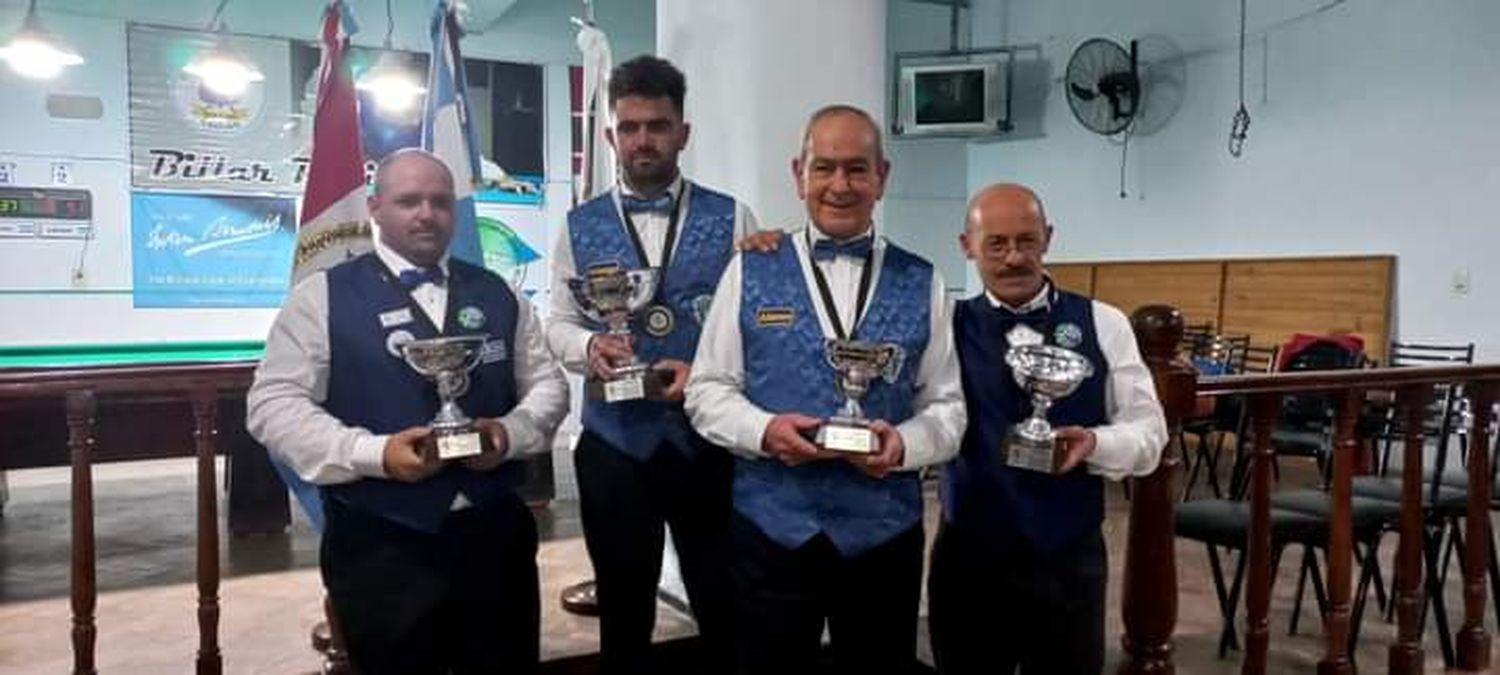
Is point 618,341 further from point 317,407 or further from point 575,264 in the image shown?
point 317,407

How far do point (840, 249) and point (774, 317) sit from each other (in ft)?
0.54

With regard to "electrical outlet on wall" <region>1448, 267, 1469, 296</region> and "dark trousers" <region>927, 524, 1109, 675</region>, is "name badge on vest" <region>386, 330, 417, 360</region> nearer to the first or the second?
"dark trousers" <region>927, 524, 1109, 675</region>

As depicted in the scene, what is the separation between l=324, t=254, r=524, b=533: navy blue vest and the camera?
180 cm

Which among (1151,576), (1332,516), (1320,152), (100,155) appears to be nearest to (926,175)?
A: (1320,152)

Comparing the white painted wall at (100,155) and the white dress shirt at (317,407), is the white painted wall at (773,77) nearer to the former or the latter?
the white dress shirt at (317,407)

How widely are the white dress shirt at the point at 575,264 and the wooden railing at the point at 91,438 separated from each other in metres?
0.71

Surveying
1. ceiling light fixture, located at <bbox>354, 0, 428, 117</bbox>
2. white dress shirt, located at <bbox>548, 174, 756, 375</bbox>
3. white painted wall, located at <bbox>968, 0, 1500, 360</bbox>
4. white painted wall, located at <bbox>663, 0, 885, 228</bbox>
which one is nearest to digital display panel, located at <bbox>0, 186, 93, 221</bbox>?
ceiling light fixture, located at <bbox>354, 0, 428, 117</bbox>

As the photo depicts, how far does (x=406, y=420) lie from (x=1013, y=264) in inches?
41.4

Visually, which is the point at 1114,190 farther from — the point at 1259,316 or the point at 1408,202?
the point at 1408,202

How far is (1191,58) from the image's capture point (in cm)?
802

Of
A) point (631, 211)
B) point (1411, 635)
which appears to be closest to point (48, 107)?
point (631, 211)

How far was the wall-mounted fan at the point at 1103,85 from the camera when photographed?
8.34m

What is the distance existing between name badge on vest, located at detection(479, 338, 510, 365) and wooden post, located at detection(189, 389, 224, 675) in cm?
72
